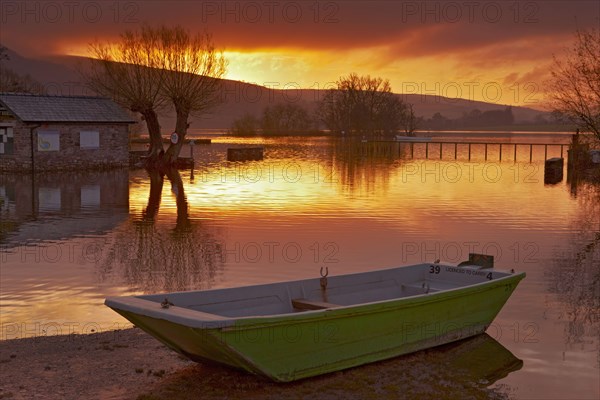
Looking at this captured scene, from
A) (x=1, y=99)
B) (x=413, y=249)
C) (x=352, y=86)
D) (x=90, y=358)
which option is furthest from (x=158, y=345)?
(x=352, y=86)

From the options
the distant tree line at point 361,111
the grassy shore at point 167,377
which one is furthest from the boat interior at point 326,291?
the distant tree line at point 361,111

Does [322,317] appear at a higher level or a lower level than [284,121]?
lower

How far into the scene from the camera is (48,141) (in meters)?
43.9

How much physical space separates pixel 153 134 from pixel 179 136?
6.61 ft

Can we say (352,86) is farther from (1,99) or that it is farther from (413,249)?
(413,249)

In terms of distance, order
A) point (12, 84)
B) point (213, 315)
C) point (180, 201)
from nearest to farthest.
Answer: point (213, 315) < point (180, 201) < point (12, 84)

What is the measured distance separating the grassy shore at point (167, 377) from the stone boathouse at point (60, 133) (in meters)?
34.4

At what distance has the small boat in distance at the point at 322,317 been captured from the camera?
869 cm

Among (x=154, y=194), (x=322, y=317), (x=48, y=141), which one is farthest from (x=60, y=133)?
(x=322, y=317)

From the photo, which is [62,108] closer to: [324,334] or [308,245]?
[308,245]

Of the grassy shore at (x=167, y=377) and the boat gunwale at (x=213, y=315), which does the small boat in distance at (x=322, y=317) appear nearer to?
the boat gunwale at (x=213, y=315)

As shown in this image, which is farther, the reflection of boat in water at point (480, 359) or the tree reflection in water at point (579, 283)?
the tree reflection in water at point (579, 283)

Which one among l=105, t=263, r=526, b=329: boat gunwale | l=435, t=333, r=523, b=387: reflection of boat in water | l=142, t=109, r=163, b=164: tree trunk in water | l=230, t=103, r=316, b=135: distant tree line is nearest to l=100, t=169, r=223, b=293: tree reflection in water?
l=105, t=263, r=526, b=329: boat gunwale

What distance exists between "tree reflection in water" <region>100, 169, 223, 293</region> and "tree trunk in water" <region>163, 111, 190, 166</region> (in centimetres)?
2604
